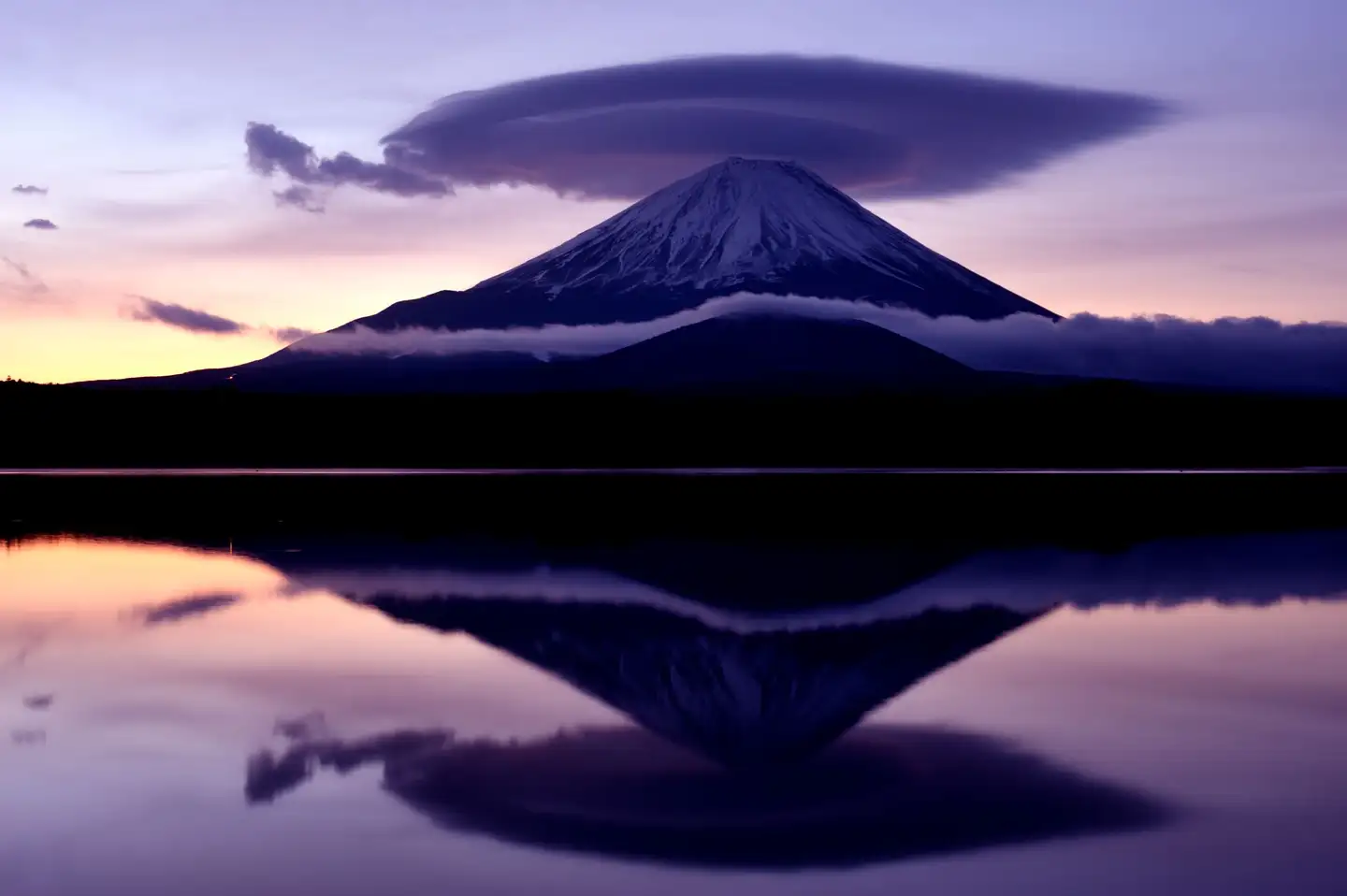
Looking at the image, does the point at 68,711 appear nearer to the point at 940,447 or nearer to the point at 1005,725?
the point at 1005,725

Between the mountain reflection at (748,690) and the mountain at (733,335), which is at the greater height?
the mountain at (733,335)

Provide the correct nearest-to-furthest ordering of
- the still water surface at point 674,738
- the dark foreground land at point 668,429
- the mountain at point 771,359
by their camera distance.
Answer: the still water surface at point 674,738 → the dark foreground land at point 668,429 → the mountain at point 771,359

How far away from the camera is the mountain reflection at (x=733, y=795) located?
8.75 m

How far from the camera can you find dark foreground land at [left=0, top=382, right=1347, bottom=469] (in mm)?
117312

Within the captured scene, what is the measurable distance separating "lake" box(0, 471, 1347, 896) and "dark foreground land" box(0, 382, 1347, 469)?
84.3m

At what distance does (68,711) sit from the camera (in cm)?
1240

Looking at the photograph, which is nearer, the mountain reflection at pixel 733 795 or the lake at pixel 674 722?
the lake at pixel 674 722

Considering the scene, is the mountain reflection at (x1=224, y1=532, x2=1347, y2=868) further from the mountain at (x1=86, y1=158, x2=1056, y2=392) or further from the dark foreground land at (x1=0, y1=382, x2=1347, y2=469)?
the mountain at (x1=86, y1=158, x2=1056, y2=392)

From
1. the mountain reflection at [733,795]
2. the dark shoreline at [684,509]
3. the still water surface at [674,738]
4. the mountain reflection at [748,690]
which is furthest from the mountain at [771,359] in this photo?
the mountain reflection at [733,795]

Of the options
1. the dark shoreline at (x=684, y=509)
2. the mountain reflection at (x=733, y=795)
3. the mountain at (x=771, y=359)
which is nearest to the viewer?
the mountain reflection at (x=733, y=795)

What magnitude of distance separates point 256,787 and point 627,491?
4331 cm

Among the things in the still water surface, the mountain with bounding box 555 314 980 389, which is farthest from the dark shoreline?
the mountain with bounding box 555 314 980 389

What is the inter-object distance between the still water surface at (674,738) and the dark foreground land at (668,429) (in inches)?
3431

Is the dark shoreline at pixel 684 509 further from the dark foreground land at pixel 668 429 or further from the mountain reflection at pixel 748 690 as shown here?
the dark foreground land at pixel 668 429
